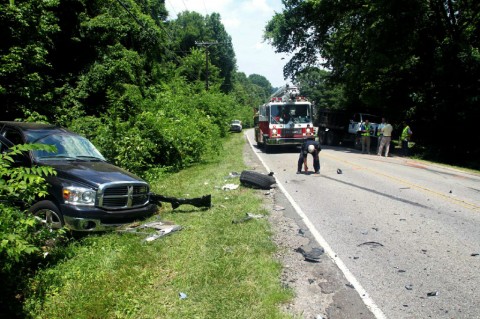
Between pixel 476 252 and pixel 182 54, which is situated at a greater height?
pixel 182 54

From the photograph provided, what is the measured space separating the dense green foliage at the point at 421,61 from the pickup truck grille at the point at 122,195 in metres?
18.8

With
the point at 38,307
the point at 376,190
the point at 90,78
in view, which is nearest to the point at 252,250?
the point at 38,307

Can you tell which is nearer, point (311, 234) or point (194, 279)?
point (194, 279)

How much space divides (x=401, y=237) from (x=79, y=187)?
17.7 feet

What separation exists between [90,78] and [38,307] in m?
17.7

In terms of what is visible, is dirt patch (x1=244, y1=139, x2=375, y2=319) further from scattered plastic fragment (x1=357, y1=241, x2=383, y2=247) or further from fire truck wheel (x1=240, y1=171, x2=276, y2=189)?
fire truck wheel (x1=240, y1=171, x2=276, y2=189)

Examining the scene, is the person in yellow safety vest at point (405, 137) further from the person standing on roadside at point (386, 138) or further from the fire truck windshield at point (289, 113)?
the fire truck windshield at point (289, 113)

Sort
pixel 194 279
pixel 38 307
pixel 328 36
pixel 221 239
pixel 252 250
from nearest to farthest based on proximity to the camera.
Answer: pixel 38 307, pixel 194 279, pixel 252 250, pixel 221 239, pixel 328 36

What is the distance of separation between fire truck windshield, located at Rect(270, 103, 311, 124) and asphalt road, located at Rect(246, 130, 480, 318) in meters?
9.02

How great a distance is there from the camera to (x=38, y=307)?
4410 mm

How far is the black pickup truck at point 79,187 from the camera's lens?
6.26 m

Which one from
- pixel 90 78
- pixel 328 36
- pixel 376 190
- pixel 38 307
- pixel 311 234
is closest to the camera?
pixel 38 307

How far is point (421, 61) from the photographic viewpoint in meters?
25.0

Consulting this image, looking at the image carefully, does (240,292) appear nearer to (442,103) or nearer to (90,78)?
(90,78)
